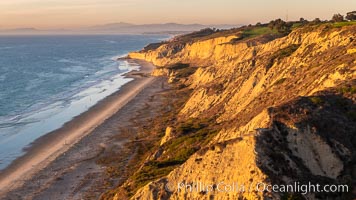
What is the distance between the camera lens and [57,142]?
4747 centimetres

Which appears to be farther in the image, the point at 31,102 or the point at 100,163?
the point at 31,102

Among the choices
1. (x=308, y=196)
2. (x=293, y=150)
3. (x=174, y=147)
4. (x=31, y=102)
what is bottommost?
(x=31, y=102)

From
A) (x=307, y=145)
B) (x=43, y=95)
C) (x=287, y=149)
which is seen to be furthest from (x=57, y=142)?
(x=43, y=95)

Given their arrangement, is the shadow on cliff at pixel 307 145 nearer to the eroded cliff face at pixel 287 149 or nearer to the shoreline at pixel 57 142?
the eroded cliff face at pixel 287 149

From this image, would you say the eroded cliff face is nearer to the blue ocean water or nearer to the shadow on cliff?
the shadow on cliff

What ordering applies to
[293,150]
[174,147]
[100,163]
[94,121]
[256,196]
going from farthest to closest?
[94,121], [100,163], [174,147], [293,150], [256,196]

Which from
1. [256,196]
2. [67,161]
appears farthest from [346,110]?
[67,161]

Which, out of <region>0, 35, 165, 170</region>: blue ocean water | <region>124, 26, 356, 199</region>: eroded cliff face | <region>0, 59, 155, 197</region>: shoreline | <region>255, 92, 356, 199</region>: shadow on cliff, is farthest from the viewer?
<region>0, 35, 165, 170</region>: blue ocean water

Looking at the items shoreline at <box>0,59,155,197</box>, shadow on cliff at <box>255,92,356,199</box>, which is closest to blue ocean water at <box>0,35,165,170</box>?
shoreline at <box>0,59,155,197</box>

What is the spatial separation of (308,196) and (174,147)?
1820cm

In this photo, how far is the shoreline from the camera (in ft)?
121

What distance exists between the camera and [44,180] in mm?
35656

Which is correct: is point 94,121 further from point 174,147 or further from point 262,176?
point 262,176

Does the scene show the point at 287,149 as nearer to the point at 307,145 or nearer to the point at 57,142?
the point at 307,145
